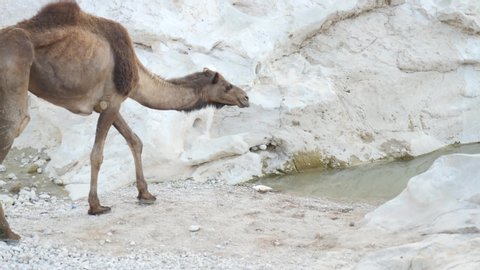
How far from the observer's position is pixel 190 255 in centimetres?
668

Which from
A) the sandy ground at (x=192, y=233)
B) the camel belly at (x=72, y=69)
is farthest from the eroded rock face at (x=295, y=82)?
the camel belly at (x=72, y=69)

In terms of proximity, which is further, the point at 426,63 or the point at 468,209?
the point at 426,63

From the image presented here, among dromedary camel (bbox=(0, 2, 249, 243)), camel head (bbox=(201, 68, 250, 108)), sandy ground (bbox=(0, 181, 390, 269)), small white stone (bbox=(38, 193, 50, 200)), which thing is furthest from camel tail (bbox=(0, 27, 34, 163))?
small white stone (bbox=(38, 193, 50, 200))

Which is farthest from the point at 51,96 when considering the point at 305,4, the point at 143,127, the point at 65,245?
the point at 305,4

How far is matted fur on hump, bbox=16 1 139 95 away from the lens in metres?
7.61

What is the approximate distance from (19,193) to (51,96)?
262 cm

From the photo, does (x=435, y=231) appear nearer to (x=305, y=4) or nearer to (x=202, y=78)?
(x=202, y=78)

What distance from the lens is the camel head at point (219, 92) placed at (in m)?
9.25

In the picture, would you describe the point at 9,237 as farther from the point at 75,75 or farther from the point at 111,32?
the point at 111,32

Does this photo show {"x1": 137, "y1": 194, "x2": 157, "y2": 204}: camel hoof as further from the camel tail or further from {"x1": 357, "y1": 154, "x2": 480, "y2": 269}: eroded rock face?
{"x1": 357, "y1": 154, "x2": 480, "y2": 269}: eroded rock face

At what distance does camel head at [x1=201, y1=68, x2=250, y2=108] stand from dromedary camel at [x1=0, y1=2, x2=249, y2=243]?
32cm

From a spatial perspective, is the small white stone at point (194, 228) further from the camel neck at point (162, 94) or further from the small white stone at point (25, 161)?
the small white stone at point (25, 161)

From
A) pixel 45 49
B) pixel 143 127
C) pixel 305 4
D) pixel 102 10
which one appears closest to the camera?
pixel 45 49

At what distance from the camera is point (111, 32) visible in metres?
8.05
